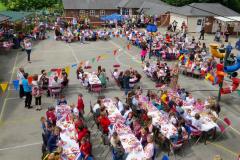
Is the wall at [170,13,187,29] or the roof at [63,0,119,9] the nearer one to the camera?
the wall at [170,13,187,29]

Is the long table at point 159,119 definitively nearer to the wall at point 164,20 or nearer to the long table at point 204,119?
the long table at point 204,119

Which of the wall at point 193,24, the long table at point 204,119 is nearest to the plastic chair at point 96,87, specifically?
the long table at point 204,119

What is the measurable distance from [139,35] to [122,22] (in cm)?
1210

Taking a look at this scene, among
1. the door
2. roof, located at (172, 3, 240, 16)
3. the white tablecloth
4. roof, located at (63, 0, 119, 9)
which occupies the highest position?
roof, located at (63, 0, 119, 9)

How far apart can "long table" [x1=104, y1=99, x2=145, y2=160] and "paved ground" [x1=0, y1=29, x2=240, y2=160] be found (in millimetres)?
1043

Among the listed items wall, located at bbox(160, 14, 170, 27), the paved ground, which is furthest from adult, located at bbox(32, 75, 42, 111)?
wall, located at bbox(160, 14, 170, 27)

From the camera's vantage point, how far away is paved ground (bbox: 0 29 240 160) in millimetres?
11250

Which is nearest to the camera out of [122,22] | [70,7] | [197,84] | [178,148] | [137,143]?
[137,143]

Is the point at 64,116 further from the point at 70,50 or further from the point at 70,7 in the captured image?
the point at 70,7

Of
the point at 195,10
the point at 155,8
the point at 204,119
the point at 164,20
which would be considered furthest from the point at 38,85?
the point at 155,8

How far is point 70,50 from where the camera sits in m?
26.6

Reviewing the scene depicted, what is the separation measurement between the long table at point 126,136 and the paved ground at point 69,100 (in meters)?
1.04

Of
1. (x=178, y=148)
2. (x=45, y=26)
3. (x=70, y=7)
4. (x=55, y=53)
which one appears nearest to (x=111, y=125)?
(x=178, y=148)

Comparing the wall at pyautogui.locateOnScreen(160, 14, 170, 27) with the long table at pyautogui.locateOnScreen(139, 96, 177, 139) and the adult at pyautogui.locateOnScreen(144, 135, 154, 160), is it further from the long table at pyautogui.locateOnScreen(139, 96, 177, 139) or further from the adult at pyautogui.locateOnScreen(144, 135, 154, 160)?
the adult at pyautogui.locateOnScreen(144, 135, 154, 160)
